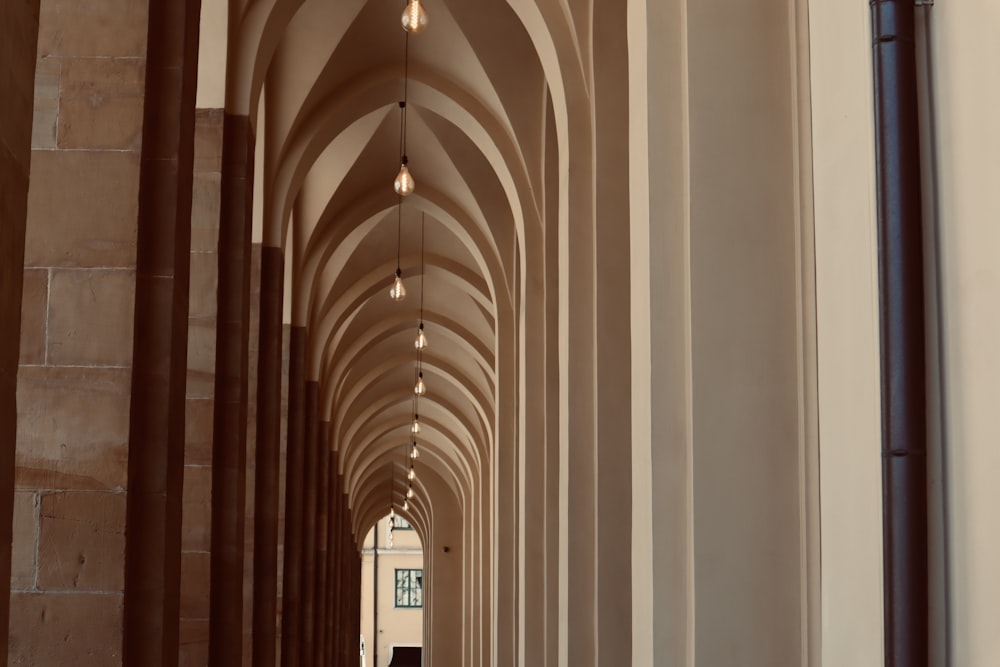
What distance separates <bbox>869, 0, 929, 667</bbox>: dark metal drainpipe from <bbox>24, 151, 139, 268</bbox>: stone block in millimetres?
4427

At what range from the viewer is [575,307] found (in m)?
10.6

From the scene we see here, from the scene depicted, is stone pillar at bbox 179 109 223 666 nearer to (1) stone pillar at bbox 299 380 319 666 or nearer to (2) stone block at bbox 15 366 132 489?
(2) stone block at bbox 15 366 132 489

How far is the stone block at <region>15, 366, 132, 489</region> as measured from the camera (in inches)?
267

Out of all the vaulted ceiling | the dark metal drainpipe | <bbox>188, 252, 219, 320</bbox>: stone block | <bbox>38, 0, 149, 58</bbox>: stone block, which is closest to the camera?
the dark metal drainpipe

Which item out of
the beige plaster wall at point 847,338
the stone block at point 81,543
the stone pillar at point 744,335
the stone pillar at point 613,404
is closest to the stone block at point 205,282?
the stone pillar at point 613,404

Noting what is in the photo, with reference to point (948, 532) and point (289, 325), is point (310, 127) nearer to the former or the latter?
point (289, 325)

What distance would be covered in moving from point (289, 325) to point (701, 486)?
13707 mm

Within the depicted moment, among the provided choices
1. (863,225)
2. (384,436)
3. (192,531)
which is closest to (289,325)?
(192,531)

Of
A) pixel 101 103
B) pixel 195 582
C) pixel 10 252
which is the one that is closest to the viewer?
pixel 10 252

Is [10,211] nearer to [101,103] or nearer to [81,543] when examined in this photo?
[81,543]

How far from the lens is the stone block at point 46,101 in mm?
7129

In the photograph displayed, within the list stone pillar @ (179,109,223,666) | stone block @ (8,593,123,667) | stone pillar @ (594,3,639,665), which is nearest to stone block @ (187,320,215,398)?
stone pillar @ (179,109,223,666)

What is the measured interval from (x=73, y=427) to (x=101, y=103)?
68.7 inches

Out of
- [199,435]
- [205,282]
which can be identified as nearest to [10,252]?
[199,435]
